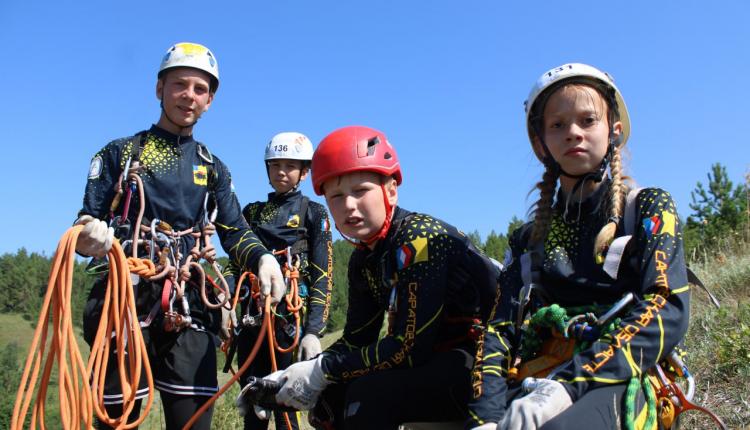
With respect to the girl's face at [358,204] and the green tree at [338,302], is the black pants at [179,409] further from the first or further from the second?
the green tree at [338,302]

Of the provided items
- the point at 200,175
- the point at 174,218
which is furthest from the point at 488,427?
the point at 200,175

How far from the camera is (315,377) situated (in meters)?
3.40

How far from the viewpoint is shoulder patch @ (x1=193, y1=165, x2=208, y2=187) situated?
441cm

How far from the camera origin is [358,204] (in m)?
3.54

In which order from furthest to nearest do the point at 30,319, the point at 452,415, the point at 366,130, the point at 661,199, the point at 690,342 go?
1. the point at 30,319
2. the point at 690,342
3. the point at 366,130
4. the point at 452,415
5. the point at 661,199

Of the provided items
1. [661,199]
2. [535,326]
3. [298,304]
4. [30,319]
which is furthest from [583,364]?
[30,319]

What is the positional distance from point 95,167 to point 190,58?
3.08 feet

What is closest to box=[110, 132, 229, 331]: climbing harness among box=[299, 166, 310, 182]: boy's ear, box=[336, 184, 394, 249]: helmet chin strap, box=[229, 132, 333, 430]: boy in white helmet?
box=[336, 184, 394, 249]: helmet chin strap

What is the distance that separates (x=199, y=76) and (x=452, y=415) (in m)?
2.74

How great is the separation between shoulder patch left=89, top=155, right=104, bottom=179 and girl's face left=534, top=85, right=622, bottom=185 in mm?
2761

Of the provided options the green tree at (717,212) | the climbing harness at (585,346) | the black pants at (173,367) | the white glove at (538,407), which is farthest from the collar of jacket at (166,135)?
the green tree at (717,212)

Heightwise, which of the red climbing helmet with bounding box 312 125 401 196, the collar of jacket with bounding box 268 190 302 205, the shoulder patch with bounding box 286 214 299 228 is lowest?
the red climbing helmet with bounding box 312 125 401 196

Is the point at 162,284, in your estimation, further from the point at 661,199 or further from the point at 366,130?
the point at 661,199

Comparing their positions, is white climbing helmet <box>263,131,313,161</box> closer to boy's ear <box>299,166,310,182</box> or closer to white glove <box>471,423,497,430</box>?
boy's ear <box>299,166,310,182</box>
